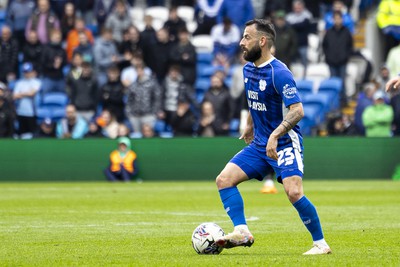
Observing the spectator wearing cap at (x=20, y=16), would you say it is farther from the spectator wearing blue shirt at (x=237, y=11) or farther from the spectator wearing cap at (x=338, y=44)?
the spectator wearing cap at (x=338, y=44)

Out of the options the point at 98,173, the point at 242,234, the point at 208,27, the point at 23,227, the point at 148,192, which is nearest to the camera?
the point at 242,234

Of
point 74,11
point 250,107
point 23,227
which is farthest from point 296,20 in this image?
point 250,107

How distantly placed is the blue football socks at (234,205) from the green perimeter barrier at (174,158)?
50.3 ft

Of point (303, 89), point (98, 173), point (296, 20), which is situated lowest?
point (98, 173)

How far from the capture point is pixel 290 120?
1009 centimetres

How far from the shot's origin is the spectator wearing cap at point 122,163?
85.2 ft

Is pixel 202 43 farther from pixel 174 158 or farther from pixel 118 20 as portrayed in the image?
pixel 174 158

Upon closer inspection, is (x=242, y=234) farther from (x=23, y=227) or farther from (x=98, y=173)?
(x=98, y=173)

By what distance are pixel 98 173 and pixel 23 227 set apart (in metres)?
12.8

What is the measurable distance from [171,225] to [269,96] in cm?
433

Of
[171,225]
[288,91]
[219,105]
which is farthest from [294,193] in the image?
[219,105]

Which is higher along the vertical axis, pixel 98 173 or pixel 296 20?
pixel 296 20

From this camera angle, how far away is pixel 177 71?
26609 millimetres

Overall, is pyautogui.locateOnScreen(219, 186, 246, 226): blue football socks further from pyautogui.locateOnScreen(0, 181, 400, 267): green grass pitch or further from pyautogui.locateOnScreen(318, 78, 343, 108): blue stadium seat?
pyautogui.locateOnScreen(318, 78, 343, 108): blue stadium seat
